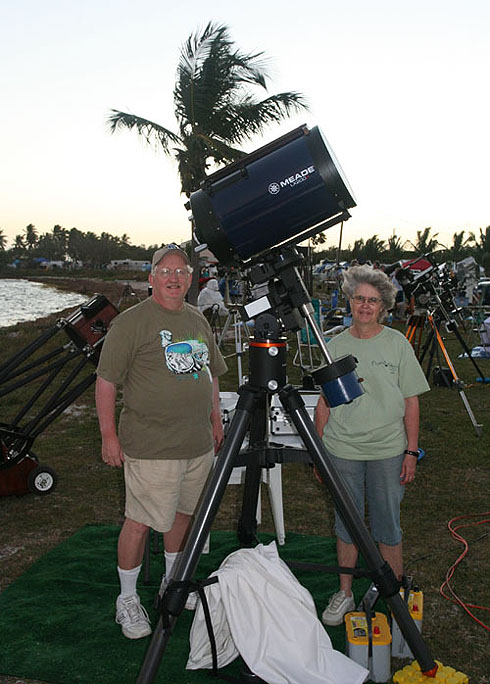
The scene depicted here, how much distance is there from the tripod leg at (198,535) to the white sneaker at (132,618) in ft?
2.47

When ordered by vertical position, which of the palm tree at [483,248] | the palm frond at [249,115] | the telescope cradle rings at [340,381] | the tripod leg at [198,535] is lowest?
the palm tree at [483,248]

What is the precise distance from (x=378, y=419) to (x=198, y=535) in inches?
38.1

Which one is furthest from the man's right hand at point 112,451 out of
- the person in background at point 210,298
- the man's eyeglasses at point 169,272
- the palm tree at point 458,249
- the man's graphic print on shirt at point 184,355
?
the palm tree at point 458,249

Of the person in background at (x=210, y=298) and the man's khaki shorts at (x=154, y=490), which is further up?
the person in background at (x=210, y=298)

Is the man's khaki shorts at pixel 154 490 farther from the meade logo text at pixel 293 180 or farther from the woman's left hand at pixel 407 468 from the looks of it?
the meade logo text at pixel 293 180

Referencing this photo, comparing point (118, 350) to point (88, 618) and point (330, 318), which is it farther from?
point (330, 318)

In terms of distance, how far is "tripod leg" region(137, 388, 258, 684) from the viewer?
1.95 m

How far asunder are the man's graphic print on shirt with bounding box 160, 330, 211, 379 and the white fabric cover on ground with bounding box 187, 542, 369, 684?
31.2 inches

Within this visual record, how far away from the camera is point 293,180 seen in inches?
84.9

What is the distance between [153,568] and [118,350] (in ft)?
5.03

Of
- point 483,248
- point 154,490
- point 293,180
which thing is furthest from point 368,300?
point 483,248

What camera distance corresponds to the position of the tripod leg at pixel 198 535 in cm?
195

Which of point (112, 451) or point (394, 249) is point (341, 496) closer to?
point (112, 451)

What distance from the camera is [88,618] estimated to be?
2.85 metres
